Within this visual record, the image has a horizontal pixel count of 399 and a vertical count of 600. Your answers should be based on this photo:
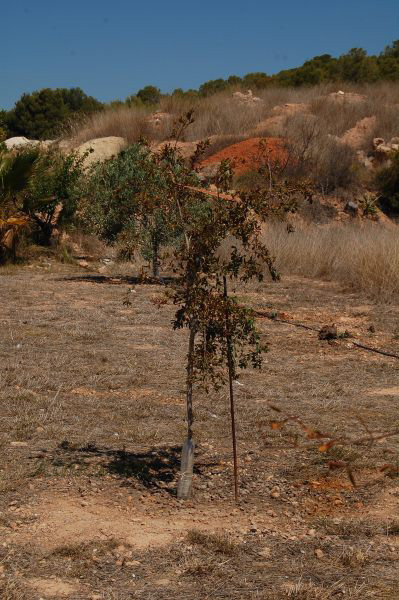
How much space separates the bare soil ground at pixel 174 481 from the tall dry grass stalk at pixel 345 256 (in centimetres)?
346

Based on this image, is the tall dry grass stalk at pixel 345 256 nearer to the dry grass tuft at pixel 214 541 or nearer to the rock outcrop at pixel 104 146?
the rock outcrop at pixel 104 146

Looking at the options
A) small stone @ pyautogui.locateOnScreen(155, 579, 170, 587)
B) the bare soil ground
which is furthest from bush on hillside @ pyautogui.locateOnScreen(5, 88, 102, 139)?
small stone @ pyautogui.locateOnScreen(155, 579, 170, 587)

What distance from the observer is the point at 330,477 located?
4539 mm

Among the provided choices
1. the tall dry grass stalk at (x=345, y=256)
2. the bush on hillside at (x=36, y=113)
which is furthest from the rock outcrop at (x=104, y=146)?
the bush on hillside at (x=36, y=113)

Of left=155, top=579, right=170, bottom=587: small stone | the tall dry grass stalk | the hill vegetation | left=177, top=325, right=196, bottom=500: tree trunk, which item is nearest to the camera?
left=155, top=579, right=170, bottom=587: small stone

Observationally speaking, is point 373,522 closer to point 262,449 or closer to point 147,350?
point 262,449

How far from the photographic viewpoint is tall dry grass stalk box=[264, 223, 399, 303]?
37.2 ft

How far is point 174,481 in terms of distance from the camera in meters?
4.49

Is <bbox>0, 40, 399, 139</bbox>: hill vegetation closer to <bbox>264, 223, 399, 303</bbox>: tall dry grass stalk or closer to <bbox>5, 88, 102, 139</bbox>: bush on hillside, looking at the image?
<bbox>5, 88, 102, 139</bbox>: bush on hillside

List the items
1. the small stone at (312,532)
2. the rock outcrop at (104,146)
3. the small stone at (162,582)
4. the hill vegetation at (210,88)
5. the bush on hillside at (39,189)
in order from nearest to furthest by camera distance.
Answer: the small stone at (162,582) → the small stone at (312,532) → the bush on hillside at (39,189) → the rock outcrop at (104,146) → the hill vegetation at (210,88)

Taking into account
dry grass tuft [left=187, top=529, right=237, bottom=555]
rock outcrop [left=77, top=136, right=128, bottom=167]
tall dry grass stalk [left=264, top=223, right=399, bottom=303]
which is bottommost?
dry grass tuft [left=187, top=529, right=237, bottom=555]

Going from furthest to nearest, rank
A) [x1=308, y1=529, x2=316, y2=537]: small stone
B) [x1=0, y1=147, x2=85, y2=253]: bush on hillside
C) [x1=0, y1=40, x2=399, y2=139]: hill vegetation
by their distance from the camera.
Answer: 1. [x1=0, y1=40, x2=399, y2=139]: hill vegetation
2. [x1=0, y1=147, x2=85, y2=253]: bush on hillside
3. [x1=308, y1=529, x2=316, y2=537]: small stone

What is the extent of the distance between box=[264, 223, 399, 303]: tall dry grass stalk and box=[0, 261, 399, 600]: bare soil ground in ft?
11.4

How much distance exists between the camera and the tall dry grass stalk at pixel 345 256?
11336 mm
